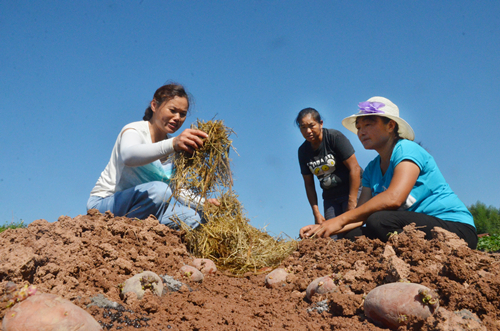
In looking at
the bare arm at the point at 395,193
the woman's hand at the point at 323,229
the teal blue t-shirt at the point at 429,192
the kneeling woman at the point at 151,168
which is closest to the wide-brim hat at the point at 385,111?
the teal blue t-shirt at the point at 429,192

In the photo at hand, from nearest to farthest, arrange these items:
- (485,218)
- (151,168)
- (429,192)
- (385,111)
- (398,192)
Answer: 1. (398,192)
2. (429,192)
3. (385,111)
4. (151,168)
5. (485,218)

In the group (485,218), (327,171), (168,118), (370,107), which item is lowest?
(370,107)

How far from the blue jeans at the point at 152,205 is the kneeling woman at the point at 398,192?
1.51 m

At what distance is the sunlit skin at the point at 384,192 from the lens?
365 cm

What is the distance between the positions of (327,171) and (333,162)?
18 centimetres

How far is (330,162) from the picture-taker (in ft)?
19.1

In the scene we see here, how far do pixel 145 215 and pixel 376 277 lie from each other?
2.74m

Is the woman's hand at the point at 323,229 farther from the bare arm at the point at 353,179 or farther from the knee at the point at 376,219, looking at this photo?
the bare arm at the point at 353,179

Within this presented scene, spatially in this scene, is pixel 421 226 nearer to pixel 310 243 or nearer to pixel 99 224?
pixel 310 243

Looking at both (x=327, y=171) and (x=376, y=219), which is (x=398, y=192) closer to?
(x=376, y=219)

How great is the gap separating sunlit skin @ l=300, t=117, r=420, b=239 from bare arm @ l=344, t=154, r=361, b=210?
1.35 metres

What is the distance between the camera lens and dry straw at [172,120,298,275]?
13.9 feet

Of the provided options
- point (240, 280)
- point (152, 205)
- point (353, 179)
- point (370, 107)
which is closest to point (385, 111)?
point (370, 107)

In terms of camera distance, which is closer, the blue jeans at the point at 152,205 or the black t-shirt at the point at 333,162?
the blue jeans at the point at 152,205
